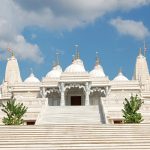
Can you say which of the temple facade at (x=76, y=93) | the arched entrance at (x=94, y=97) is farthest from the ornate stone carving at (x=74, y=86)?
the arched entrance at (x=94, y=97)

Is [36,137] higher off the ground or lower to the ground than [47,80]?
lower

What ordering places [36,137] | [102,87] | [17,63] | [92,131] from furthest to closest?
[17,63], [102,87], [92,131], [36,137]

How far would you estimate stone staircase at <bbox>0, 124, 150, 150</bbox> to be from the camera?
16.4 metres

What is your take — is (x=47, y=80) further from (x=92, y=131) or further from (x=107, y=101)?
(x=92, y=131)

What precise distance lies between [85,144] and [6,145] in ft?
11.0

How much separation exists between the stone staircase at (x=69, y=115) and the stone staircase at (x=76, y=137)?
28.6ft

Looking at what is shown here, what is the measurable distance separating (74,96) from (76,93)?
0.45 meters

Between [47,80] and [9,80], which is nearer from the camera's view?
[47,80]

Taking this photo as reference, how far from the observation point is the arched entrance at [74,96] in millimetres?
44938

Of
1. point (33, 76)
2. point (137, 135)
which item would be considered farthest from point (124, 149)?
point (33, 76)

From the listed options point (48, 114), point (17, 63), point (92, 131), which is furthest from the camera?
point (17, 63)

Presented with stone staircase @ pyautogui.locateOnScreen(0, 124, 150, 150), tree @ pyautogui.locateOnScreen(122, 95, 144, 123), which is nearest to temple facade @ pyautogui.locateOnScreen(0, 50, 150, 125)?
tree @ pyautogui.locateOnScreen(122, 95, 144, 123)

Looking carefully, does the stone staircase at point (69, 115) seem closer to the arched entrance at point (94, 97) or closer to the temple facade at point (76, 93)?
the temple facade at point (76, 93)

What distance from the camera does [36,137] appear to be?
18500 millimetres
